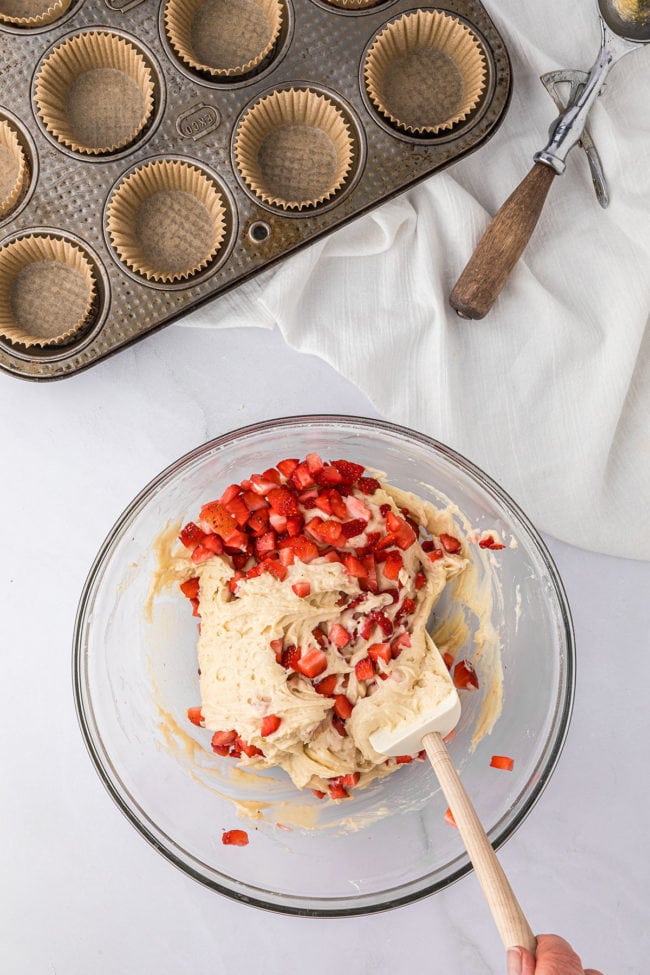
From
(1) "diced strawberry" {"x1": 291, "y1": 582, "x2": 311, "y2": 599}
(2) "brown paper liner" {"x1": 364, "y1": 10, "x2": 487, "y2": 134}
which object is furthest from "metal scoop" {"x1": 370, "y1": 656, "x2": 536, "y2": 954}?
(2) "brown paper liner" {"x1": 364, "y1": 10, "x2": 487, "y2": 134}

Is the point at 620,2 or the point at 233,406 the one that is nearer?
the point at 620,2

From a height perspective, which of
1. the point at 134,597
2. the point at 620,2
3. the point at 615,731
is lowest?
the point at 615,731

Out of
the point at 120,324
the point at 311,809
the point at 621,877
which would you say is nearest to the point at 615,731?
the point at 621,877

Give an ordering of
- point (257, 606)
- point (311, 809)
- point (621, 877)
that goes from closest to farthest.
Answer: point (257, 606), point (311, 809), point (621, 877)

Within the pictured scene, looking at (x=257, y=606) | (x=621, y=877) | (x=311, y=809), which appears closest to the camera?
(x=257, y=606)

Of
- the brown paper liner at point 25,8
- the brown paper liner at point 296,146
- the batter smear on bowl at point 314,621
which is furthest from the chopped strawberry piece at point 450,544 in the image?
the brown paper liner at point 25,8

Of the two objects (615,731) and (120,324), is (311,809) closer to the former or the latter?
(615,731)

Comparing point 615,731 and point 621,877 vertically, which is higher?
point 615,731
